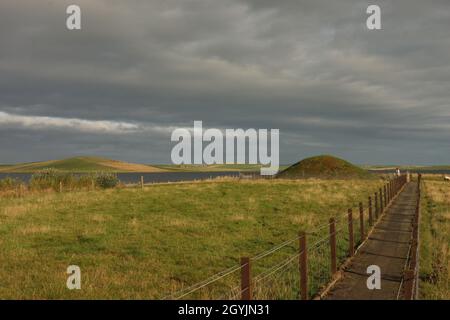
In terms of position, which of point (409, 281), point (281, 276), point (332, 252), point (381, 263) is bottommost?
point (281, 276)

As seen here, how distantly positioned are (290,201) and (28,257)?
20.1 m

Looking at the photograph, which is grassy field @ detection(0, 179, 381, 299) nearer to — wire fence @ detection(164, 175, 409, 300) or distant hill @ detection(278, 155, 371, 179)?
wire fence @ detection(164, 175, 409, 300)

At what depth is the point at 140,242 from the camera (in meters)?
16.0

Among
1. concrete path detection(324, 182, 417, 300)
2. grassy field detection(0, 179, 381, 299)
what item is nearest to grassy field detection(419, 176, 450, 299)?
concrete path detection(324, 182, 417, 300)

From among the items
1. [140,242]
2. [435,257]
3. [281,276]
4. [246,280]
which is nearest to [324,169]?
[140,242]

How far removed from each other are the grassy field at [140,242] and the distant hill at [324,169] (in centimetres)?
5735

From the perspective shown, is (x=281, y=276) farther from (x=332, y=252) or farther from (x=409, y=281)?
(x=409, y=281)

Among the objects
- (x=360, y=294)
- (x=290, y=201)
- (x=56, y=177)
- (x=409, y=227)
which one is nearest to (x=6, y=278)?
(x=360, y=294)

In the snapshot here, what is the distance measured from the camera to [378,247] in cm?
1428

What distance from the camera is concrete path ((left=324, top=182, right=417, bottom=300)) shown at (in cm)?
930

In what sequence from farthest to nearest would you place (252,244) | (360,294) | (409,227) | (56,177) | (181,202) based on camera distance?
(56,177), (181,202), (409,227), (252,244), (360,294)

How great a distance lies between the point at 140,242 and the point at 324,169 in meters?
76.5
